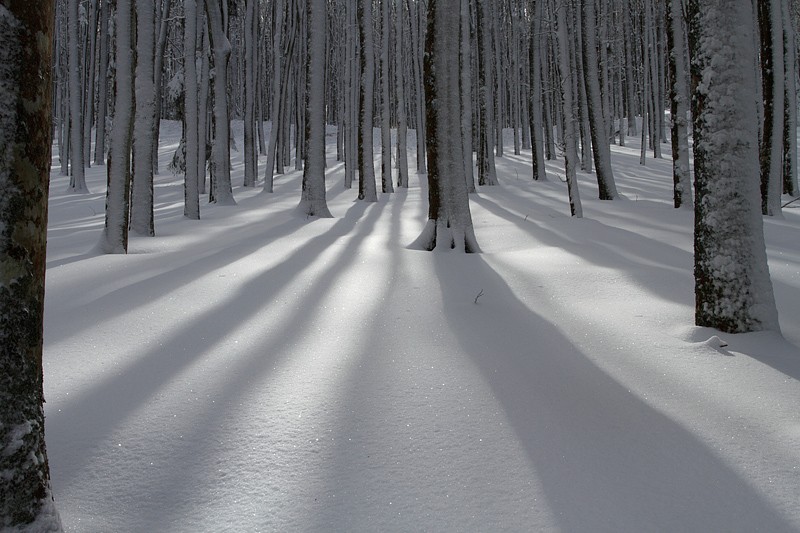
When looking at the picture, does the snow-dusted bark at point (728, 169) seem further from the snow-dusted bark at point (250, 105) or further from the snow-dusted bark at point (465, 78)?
the snow-dusted bark at point (250, 105)

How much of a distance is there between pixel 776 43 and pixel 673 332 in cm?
751

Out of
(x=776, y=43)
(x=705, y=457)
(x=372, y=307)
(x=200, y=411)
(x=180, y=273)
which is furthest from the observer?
(x=776, y=43)

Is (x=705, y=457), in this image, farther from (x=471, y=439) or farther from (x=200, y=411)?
(x=200, y=411)

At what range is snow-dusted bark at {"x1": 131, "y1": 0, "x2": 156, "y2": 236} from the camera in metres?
6.63

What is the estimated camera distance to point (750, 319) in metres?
3.32

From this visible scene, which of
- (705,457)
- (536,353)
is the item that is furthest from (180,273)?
(705,457)

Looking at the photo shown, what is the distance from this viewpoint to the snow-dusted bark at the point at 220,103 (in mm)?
11625

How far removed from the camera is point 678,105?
9.63 meters

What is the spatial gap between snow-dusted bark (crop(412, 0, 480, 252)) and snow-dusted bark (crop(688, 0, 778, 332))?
302cm

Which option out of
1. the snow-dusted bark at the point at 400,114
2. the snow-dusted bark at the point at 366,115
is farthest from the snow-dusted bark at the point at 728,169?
the snow-dusted bark at the point at 400,114

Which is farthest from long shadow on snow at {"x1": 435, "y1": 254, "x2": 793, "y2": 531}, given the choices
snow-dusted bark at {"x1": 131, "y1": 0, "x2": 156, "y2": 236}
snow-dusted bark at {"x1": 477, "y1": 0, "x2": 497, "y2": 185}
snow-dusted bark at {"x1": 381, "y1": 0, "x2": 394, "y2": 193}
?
snow-dusted bark at {"x1": 477, "y1": 0, "x2": 497, "y2": 185}

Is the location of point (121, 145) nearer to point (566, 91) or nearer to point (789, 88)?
point (566, 91)

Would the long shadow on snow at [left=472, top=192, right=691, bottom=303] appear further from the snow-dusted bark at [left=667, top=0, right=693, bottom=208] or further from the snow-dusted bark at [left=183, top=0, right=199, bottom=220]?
the snow-dusted bark at [left=183, top=0, right=199, bottom=220]

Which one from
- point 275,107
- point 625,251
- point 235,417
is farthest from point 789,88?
point 275,107
